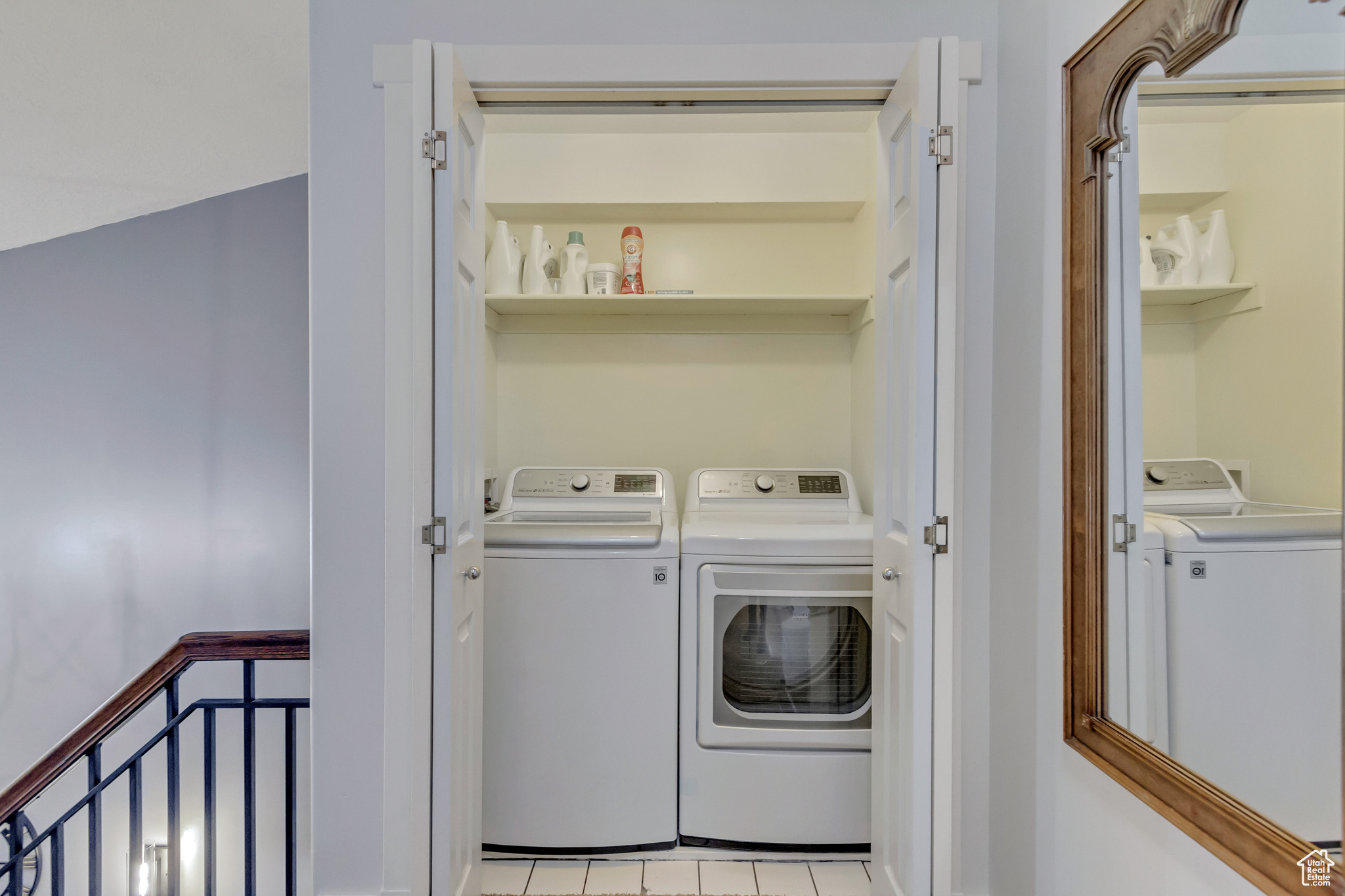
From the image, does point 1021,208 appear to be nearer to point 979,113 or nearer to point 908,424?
point 979,113

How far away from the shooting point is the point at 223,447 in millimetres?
3113

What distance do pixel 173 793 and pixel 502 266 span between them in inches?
65.8

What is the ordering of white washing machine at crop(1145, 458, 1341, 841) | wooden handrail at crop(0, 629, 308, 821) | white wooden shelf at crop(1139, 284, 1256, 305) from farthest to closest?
wooden handrail at crop(0, 629, 308, 821)
white wooden shelf at crop(1139, 284, 1256, 305)
white washing machine at crop(1145, 458, 1341, 841)

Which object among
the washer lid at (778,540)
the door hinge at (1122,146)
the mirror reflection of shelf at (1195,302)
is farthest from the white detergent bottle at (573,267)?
the mirror reflection of shelf at (1195,302)

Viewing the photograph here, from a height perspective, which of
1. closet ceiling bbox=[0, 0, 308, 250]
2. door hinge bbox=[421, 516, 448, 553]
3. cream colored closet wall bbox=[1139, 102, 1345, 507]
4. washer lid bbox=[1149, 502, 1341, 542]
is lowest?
door hinge bbox=[421, 516, 448, 553]

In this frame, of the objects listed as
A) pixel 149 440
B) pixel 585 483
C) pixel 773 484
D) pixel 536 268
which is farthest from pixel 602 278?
pixel 149 440

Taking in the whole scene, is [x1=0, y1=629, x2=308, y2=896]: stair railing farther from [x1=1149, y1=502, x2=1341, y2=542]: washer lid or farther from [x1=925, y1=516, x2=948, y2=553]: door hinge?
[x1=1149, y1=502, x2=1341, y2=542]: washer lid

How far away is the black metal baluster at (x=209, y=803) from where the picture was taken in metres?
1.58

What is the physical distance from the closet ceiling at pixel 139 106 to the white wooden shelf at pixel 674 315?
39.7 inches

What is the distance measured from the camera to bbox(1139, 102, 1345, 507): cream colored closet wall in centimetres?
78

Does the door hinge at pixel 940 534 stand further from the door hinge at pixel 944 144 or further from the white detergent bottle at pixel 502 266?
the white detergent bottle at pixel 502 266

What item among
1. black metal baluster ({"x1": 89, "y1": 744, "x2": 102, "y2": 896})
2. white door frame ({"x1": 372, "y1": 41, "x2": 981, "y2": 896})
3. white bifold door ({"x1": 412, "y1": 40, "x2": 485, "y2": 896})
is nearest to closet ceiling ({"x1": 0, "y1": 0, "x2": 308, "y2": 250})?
white door frame ({"x1": 372, "y1": 41, "x2": 981, "y2": 896})

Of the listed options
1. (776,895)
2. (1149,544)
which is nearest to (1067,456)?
(1149,544)

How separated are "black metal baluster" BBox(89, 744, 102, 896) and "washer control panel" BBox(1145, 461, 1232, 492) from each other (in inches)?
79.0
